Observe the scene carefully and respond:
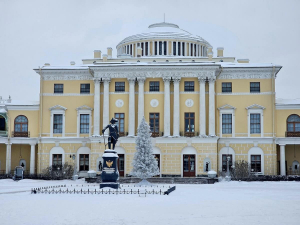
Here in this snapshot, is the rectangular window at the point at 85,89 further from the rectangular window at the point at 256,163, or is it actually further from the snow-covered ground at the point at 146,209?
the snow-covered ground at the point at 146,209

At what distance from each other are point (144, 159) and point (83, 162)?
43.3ft

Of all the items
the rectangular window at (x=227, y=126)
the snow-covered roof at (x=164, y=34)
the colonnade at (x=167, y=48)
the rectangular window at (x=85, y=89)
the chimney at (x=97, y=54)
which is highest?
the snow-covered roof at (x=164, y=34)

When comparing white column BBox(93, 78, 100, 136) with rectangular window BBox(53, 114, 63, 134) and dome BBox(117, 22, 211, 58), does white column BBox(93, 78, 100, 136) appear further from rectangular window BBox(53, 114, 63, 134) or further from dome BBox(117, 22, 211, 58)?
dome BBox(117, 22, 211, 58)

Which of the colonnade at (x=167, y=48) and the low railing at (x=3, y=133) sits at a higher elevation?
the colonnade at (x=167, y=48)

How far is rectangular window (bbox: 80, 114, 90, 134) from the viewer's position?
→ 56.0m

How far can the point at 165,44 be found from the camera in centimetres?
6462

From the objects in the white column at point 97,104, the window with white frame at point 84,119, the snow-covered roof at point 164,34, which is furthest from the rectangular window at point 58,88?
the snow-covered roof at point 164,34

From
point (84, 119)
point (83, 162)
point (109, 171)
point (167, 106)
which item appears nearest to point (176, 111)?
point (167, 106)

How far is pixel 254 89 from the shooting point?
55219mm

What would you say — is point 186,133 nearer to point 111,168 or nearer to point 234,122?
point 234,122

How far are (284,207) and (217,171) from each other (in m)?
28.2

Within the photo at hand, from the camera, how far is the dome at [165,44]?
211 ft

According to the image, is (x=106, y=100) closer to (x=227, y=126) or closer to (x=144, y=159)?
(x=144, y=159)

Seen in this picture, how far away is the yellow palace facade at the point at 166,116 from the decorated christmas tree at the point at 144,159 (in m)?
8.39
